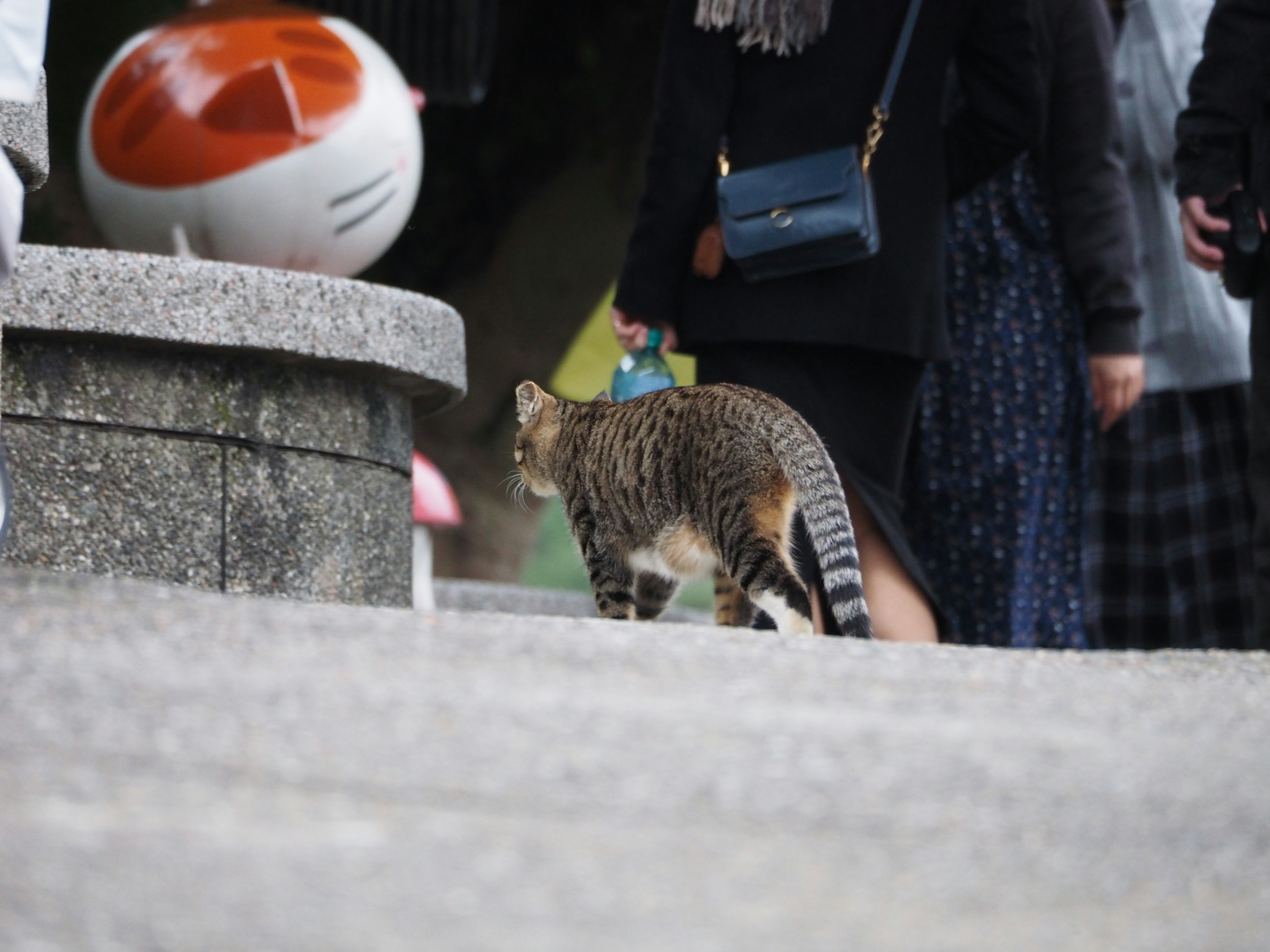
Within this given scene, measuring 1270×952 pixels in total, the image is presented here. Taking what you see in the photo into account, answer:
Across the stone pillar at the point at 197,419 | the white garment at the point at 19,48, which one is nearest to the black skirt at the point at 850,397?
the stone pillar at the point at 197,419

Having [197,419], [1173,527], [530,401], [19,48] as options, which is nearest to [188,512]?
[197,419]

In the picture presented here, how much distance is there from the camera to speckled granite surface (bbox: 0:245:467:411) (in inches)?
135

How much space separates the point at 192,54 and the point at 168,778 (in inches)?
124

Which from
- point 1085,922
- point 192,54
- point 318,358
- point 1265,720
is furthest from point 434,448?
point 1085,922

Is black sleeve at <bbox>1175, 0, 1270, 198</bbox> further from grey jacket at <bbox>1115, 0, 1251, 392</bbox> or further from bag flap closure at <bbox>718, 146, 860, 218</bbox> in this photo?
grey jacket at <bbox>1115, 0, 1251, 392</bbox>

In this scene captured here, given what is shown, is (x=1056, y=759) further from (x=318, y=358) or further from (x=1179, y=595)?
(x=1179, y=595)

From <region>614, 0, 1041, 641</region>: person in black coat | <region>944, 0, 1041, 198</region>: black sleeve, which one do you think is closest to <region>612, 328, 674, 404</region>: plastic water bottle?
<region>614, 0, 1041, 641</region>: person in black coat

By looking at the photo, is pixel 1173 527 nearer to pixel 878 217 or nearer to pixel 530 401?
pixel 878 217

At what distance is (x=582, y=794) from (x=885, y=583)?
1.99 meters

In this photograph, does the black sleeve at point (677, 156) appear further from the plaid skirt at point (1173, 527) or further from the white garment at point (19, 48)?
the plaid skirt at point (1173, 527)

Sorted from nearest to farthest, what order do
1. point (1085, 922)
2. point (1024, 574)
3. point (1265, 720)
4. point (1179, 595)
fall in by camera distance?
point (1085, 922) → point (1265, 720) → point (1024, 574) → point (1179, 595)

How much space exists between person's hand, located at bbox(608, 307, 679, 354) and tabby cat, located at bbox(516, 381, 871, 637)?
15cm

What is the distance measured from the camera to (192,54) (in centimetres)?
438

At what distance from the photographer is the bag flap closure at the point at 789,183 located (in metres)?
3.45
